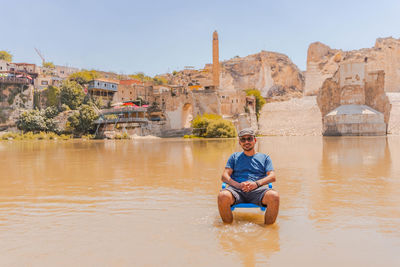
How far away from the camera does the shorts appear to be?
12.7 ft

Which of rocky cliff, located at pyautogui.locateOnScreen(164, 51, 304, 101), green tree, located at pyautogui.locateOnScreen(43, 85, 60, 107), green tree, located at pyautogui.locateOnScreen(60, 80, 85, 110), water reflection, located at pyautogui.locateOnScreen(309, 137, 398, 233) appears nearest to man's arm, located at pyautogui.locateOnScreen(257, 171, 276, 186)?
water reflection, located at pyautogui.locateOnScreen(309, 137, 398, 233)

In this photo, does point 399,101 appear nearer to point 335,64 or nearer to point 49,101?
point 335,64

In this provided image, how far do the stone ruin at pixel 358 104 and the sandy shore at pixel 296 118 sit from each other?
186 inches

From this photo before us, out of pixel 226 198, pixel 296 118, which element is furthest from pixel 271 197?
pixel 296 118

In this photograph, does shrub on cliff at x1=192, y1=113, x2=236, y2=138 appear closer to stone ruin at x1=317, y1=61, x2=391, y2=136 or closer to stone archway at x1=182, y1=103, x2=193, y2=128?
stone archway at x1=182, y1=103, x2=193, y2=128

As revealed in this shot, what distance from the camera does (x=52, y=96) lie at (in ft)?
144

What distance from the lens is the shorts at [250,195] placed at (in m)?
Answer: 3.88

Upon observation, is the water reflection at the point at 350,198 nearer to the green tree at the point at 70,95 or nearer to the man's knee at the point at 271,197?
the man's knee at the point at 271,197

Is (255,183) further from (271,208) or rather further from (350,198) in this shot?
(350,198)

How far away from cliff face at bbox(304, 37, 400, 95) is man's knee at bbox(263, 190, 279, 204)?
5727 centimetres

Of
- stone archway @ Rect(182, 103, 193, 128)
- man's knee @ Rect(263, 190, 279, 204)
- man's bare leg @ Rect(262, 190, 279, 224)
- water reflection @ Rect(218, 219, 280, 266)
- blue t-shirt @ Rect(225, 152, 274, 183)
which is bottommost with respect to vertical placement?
water reflection @ Rect(218, 219, 280, 266)

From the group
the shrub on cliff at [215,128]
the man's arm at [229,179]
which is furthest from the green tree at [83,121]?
the man's arm at [229,179]

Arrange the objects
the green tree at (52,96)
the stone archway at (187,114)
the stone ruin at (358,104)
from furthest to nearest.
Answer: the green tree at (52,96) < the stone archway at (187,114) < the stone ruin at (358,104)

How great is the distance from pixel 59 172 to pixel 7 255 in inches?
235
